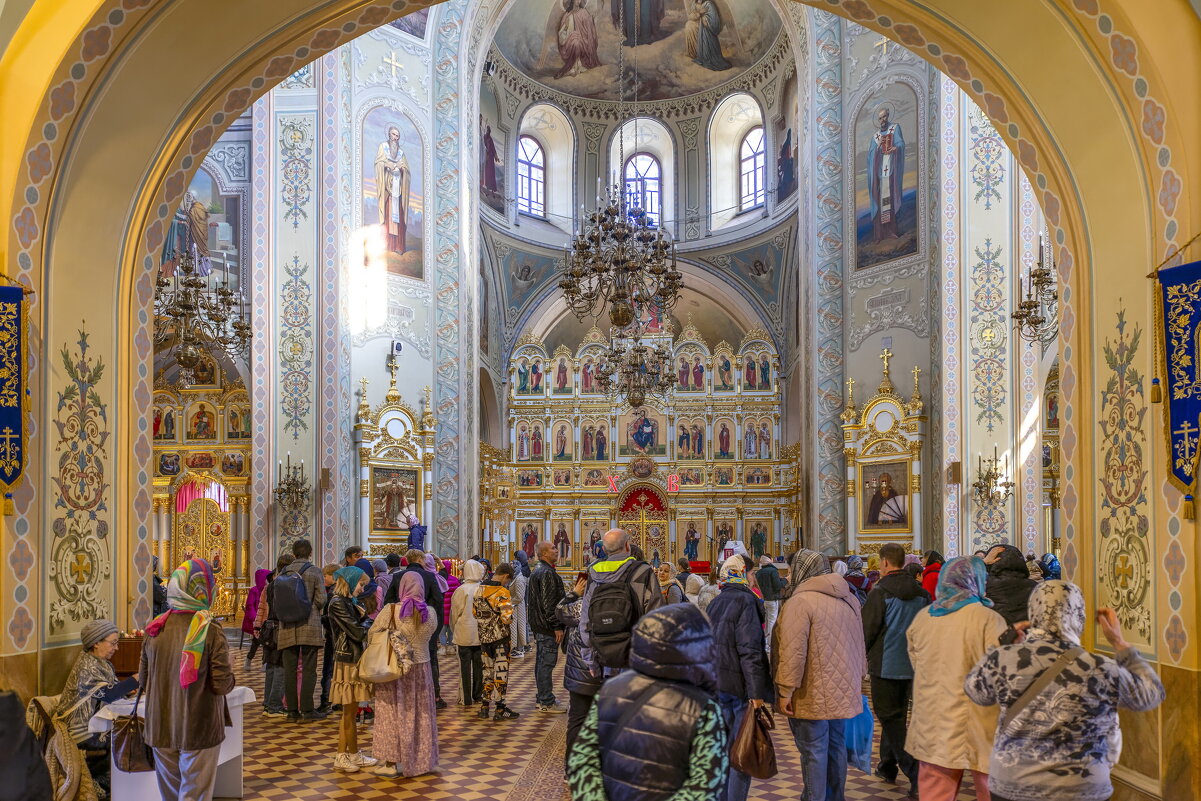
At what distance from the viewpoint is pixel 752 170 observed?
97.9 feet

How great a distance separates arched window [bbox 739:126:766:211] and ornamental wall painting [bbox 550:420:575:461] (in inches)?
339

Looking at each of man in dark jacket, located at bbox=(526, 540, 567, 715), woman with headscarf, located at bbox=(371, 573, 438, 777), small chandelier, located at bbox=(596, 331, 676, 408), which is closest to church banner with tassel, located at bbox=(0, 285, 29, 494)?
woman with headscarf, located at bbox=(371, 573, 438, 777)

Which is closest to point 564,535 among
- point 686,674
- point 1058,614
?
point 1058,614

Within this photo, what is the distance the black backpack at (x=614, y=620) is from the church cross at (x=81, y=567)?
3.08 m

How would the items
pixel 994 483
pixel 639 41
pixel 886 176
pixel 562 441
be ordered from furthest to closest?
1. pixel 639 41
2. pixel 562 441
3. pixel 886 176
4. pixel 994 483

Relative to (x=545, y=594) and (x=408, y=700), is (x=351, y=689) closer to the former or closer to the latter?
(x=408, y=700)

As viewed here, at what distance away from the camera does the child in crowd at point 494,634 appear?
31.0 feet

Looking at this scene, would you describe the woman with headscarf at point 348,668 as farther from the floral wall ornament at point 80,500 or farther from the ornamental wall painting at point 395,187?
the ornamental wall painting at point 395,187

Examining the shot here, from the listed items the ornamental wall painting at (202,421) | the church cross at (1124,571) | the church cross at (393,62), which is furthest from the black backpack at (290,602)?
the church cross at (393,62)

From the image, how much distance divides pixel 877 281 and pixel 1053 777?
52.6ft

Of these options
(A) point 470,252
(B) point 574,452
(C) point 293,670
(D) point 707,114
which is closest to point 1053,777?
(C) point 293,670

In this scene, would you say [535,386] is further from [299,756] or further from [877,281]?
[299,756]

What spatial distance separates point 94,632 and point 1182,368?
A: 6.03 m

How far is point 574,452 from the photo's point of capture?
2617cm
